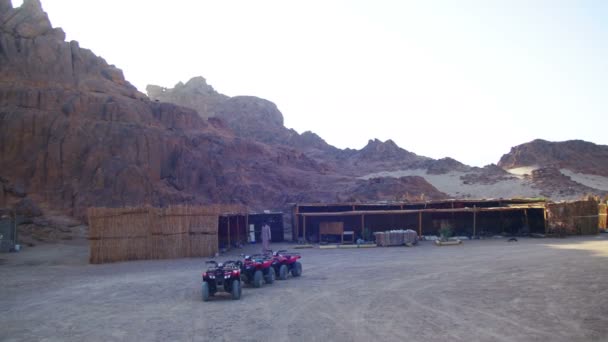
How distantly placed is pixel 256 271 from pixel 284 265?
180cm

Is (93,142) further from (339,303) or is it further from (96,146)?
(339,303)

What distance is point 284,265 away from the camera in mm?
18312

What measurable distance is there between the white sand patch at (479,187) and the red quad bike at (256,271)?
4612 centimetres

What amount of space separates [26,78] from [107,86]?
723cm

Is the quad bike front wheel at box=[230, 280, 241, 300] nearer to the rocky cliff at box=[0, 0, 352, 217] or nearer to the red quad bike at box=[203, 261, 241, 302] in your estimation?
the red quad bike at box=[203, 261, 241, 302]

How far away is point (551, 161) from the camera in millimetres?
74938

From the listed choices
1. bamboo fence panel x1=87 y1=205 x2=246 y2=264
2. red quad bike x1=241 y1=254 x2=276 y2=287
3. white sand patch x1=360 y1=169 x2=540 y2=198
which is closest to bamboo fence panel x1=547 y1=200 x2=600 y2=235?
bamboo fence panel x1=87 y1=205 x2=246 y2=264

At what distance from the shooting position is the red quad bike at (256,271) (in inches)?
650

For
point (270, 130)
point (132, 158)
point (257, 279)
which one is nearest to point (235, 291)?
point (257, 279)

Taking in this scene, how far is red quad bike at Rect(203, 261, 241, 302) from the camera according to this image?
14.4m

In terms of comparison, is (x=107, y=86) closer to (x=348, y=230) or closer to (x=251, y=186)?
(x=251, y=186)

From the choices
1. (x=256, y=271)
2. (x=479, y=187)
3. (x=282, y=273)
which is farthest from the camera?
(x=479, y=187)

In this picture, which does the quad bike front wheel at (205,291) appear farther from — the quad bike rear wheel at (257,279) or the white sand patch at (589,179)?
the white sand patch at (589,179)

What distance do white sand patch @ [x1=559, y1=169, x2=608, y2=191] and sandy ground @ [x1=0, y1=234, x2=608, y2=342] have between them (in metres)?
47.5
